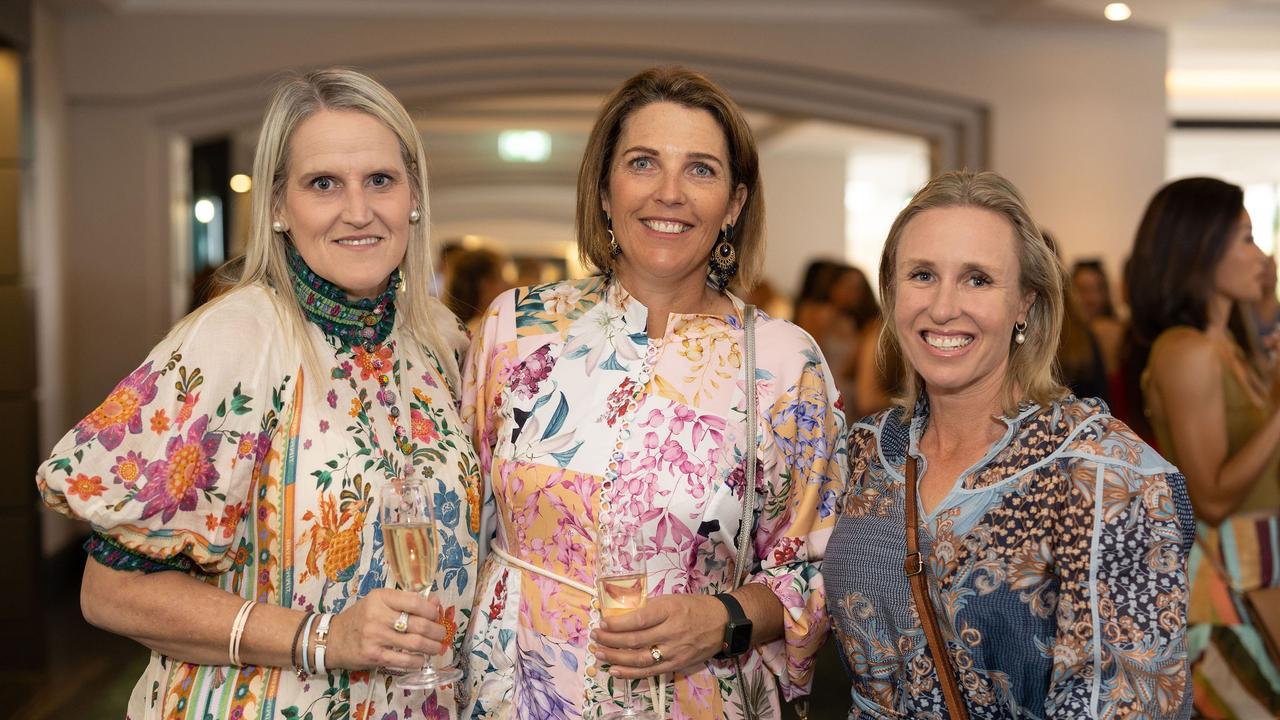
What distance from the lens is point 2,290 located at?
557 cm

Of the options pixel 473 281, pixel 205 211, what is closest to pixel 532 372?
pixel 473 281

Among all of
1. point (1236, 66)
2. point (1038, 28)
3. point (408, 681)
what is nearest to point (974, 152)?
point (1038, 28)

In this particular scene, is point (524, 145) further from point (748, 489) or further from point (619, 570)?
point (619, 570)

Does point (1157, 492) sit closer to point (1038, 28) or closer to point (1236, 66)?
point (1038, 28)

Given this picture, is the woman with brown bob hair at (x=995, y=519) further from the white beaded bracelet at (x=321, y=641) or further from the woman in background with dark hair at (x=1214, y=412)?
the woman in background with dark hair at (x=1214, y=412)

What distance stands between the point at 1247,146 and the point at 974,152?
7361 millimetres

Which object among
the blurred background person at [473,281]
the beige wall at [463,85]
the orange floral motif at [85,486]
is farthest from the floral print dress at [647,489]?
the beige wall at [463,85]

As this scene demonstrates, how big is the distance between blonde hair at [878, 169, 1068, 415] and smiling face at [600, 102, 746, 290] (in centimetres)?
39

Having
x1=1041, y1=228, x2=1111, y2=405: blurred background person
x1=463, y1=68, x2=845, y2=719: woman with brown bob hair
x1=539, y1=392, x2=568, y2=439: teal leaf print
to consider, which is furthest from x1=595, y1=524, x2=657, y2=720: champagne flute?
x1=1041, y1=228, x2=1111, y2=405: blurred background person

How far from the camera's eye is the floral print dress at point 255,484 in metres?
1.74

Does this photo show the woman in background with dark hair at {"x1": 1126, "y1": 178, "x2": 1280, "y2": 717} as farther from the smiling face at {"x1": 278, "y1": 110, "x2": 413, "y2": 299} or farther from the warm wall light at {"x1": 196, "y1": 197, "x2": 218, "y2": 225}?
the warm wall light at {"x1": 196, "y1": 197, "x2": 218, "y2": 225}

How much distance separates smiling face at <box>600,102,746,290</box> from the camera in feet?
7.31

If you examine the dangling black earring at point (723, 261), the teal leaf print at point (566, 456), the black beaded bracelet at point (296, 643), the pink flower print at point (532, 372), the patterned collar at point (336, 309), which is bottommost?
the black beaded bracelet at point (296, 643)

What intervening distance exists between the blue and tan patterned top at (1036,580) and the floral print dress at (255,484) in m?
0.72
